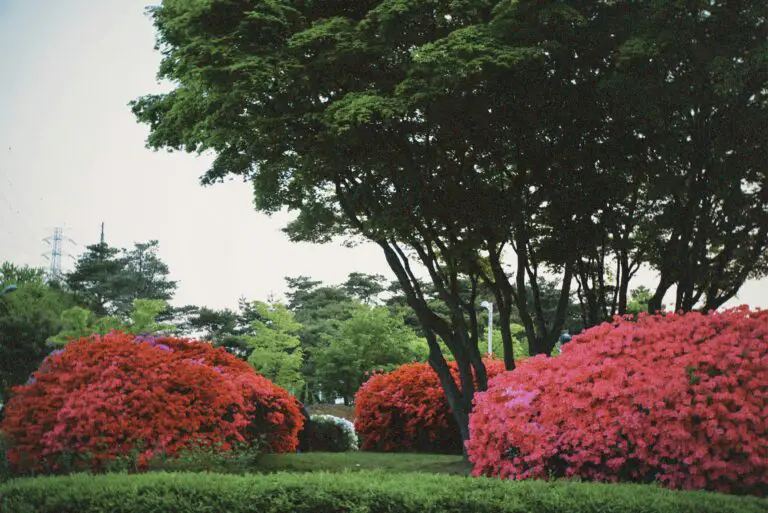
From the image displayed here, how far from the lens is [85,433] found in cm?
888

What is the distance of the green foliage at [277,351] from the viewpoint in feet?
103

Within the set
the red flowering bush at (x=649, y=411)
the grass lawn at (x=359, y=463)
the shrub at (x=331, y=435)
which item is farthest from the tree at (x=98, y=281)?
the red flowering bush at (x=649, y=411)

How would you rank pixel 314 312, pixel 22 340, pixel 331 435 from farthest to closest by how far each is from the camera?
pixel 314 312, pixel 22 340, pixel 331 435

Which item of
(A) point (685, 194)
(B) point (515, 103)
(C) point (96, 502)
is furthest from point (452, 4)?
(C) point (96, 502)

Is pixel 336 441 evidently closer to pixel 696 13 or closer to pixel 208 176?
pixel 208 176

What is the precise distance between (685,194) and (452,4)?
5760 millimetres

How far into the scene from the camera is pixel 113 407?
8914 mm

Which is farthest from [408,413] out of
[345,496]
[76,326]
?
[76,326]

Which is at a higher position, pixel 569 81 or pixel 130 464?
pixel 569 81

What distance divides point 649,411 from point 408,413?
369 inches

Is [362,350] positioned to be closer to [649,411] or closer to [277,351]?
[277,351]

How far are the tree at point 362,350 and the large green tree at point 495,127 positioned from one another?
15505 mm

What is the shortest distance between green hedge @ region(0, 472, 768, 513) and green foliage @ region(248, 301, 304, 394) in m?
25.0

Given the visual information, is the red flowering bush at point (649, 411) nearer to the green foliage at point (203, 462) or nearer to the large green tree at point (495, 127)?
the green foliage at point (203, 462)
